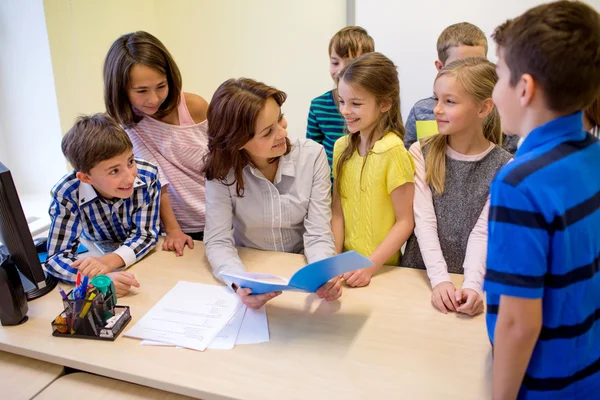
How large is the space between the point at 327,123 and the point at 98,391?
56.7 inches

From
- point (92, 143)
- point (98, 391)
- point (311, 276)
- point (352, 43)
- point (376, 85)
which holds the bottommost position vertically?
point (98, 391)

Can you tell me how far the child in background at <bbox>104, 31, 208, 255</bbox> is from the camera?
159 cm

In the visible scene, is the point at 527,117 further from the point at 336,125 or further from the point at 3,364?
the point at 336,125

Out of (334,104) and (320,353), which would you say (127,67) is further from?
(320,353)

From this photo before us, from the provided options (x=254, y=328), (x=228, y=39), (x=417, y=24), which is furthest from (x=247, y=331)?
(x=228, y=39)

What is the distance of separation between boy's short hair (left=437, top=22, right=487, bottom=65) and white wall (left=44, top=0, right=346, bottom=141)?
871 millimetres

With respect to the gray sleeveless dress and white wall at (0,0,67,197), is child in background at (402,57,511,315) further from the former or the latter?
white wall at (0,0,67,197)

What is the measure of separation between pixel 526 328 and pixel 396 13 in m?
2.38

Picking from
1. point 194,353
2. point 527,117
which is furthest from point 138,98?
point 527,117

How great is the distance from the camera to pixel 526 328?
742 mm

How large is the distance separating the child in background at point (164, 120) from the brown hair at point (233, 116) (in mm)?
350

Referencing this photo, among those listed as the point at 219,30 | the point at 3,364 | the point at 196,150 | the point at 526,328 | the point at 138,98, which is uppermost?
the point at 219,30

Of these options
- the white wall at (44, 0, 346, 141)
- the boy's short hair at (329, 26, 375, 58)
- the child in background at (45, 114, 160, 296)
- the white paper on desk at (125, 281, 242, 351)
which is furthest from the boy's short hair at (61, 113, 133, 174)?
the white wall at (44, 0, 346, 141)

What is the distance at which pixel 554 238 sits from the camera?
72 cm
